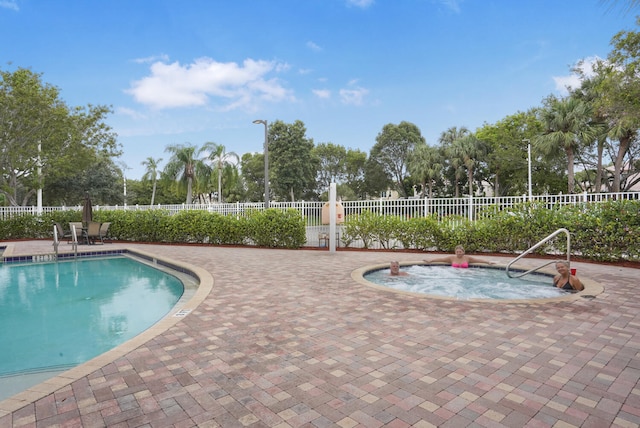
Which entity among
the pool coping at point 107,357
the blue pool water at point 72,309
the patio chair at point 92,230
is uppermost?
the patio chair at point 92,230

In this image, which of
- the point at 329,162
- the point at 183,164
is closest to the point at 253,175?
the point at 329,162

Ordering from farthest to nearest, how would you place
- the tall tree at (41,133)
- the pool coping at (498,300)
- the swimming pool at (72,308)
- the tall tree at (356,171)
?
the tall tree at (356,171)
the tall tree at (41,133)
the pool coping at (498,300)
the swimming pool at (72,308)

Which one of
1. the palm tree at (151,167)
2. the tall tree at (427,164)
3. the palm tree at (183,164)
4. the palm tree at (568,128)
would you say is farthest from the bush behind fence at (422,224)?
the palm tree at (151,167)

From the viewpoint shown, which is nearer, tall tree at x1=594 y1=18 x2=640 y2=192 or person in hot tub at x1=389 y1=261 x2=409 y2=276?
person in hot tub at x1=389 y1=261 x2=409 y2=276

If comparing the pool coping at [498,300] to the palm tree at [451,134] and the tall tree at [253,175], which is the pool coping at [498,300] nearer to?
the palm tree at [451,134]

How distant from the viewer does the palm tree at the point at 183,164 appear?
3391 centimetres

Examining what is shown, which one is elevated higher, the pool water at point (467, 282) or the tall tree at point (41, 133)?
the tall tree at point (41, 133)

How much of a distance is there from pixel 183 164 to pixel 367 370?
112 feet

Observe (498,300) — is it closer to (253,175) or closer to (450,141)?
(450,141)

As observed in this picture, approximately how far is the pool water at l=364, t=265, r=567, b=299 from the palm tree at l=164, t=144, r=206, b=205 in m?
29.3

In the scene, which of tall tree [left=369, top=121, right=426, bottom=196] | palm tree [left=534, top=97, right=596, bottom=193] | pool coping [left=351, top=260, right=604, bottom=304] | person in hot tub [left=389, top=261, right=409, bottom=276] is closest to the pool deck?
pool coping [left=351, top=260, right=604, bottom=304]

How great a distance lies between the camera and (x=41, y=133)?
17922 millimetres

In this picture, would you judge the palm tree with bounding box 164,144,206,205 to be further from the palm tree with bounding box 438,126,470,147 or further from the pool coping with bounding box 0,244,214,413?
the pool coping with bounding box 0,244,214,413

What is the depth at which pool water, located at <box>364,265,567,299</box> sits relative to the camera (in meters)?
6.87
